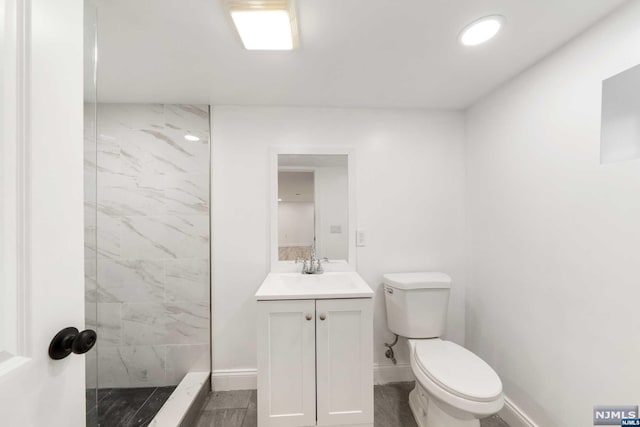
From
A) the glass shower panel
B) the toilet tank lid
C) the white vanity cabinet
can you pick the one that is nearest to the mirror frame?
the toilet tank lid

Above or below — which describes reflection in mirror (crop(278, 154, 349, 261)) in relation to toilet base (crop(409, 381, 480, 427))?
above

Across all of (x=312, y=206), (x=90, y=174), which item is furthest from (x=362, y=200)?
(x=90, y=174)

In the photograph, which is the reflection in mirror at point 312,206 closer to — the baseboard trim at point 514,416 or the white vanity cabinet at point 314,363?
the white vanity cabinet at point 314,363

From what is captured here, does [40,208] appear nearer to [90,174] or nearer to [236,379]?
[90,174]

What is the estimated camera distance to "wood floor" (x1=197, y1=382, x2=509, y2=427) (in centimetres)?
149

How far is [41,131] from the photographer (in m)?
0.54

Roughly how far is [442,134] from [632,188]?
113cm

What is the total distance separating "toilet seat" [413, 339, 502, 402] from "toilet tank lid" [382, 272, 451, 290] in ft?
1.15

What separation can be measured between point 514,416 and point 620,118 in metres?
1.68

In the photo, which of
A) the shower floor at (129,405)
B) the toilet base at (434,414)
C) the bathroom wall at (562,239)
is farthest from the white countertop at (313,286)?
the shower floor at (129,405)

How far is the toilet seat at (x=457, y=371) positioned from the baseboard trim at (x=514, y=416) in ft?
1.49

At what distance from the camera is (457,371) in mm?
1266

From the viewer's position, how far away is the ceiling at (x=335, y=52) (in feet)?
3.33

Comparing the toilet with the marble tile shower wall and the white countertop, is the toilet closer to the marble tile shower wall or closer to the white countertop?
the white countertop
